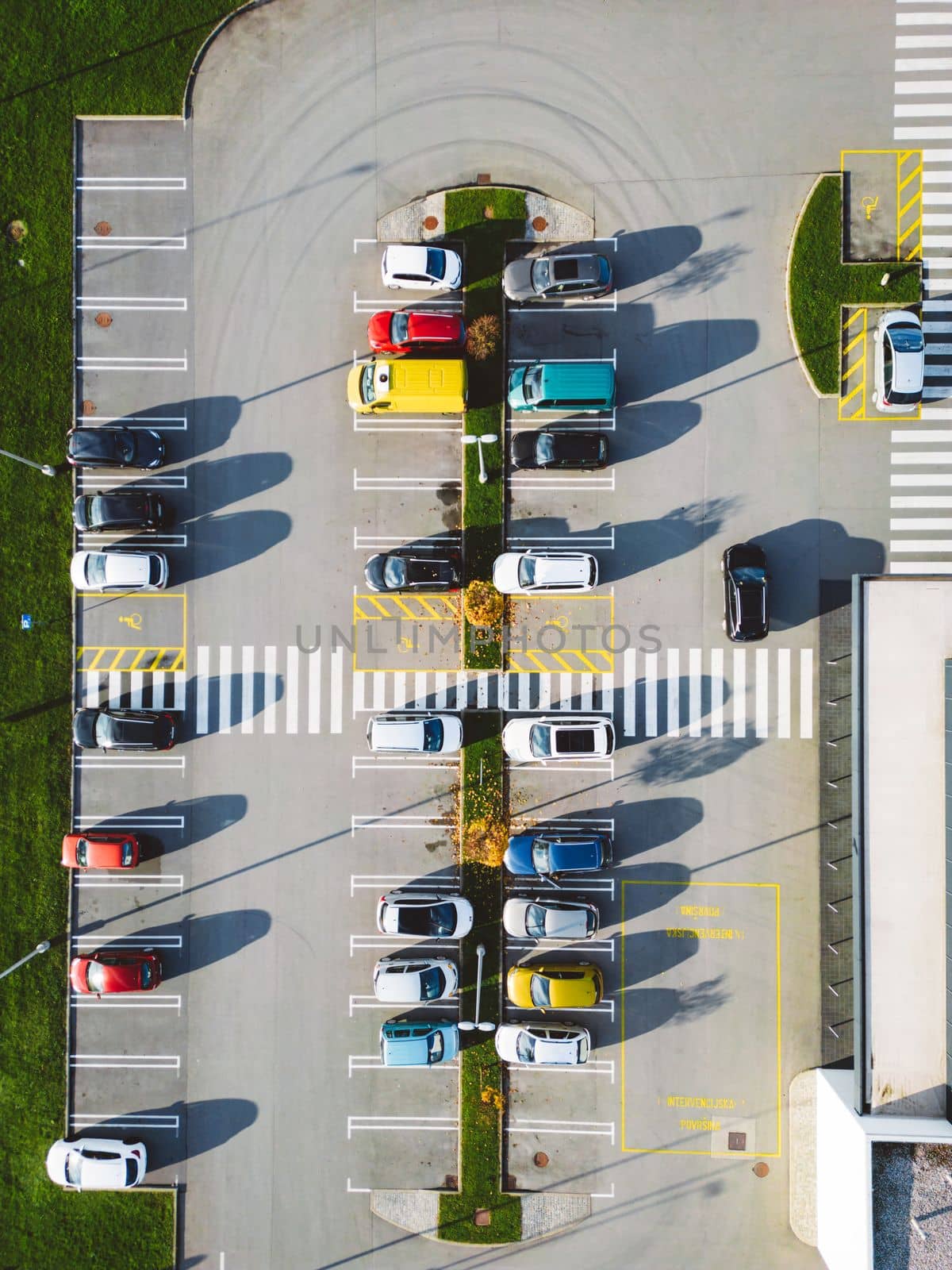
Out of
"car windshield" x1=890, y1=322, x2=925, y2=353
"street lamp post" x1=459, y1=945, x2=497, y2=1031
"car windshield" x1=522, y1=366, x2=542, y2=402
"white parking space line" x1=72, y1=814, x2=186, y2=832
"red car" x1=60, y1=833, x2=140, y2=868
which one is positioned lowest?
"street lamp post" x1=459, y1=945, x2=497, y2=1031

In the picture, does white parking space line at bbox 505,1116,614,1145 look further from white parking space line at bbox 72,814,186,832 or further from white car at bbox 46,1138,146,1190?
white parking space line at bbox 72,814,186,832

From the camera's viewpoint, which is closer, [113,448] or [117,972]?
[117,972]

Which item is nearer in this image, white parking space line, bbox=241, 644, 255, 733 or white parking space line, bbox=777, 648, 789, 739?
white parking space line, bbox=777, 648, 789, 739

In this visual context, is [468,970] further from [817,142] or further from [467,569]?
[817,142]

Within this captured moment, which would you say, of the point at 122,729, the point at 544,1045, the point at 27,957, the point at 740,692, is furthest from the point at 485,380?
the point at 27,957

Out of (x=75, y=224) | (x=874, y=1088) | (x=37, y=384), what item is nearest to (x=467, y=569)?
(x=37, y=384)

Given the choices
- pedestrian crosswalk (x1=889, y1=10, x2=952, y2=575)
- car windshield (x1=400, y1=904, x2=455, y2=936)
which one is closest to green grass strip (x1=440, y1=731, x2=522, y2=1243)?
car windshield (x1=400, y1=904, x2=455, y2=936)

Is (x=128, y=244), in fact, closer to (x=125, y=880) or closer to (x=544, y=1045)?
(x=125, y=880)

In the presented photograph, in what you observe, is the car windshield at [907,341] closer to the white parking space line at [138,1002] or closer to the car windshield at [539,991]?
the car windshield at [539,991]
